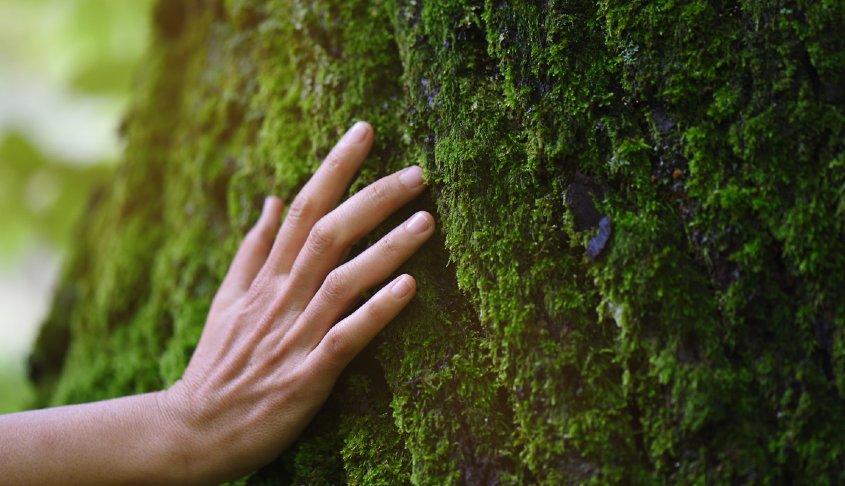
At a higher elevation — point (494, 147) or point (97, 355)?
point (494, 147)

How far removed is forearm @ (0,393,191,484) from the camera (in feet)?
5.50

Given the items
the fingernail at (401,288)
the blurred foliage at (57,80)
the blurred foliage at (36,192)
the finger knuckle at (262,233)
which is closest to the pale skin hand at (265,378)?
the fingernail at (401,288)

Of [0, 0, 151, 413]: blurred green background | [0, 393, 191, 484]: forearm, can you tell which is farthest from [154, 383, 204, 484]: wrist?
[0, 0, 151, 413]: blurred green background

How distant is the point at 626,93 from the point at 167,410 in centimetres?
152

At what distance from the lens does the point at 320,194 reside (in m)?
1.82

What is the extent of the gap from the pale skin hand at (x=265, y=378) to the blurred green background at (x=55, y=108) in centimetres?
328

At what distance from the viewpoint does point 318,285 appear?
175 centimetres

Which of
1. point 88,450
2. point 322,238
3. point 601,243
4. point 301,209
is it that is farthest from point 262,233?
point 601,243

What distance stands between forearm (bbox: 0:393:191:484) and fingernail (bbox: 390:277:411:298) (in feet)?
2.49

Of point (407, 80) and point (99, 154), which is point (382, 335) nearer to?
point (407, 80)

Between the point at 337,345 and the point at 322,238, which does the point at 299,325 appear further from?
the point at 322,238

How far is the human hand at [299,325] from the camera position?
161 cm

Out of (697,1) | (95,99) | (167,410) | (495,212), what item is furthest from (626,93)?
(95,99)

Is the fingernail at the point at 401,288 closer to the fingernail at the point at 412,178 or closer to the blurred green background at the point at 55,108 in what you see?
the fingernail at the point at 412,178
